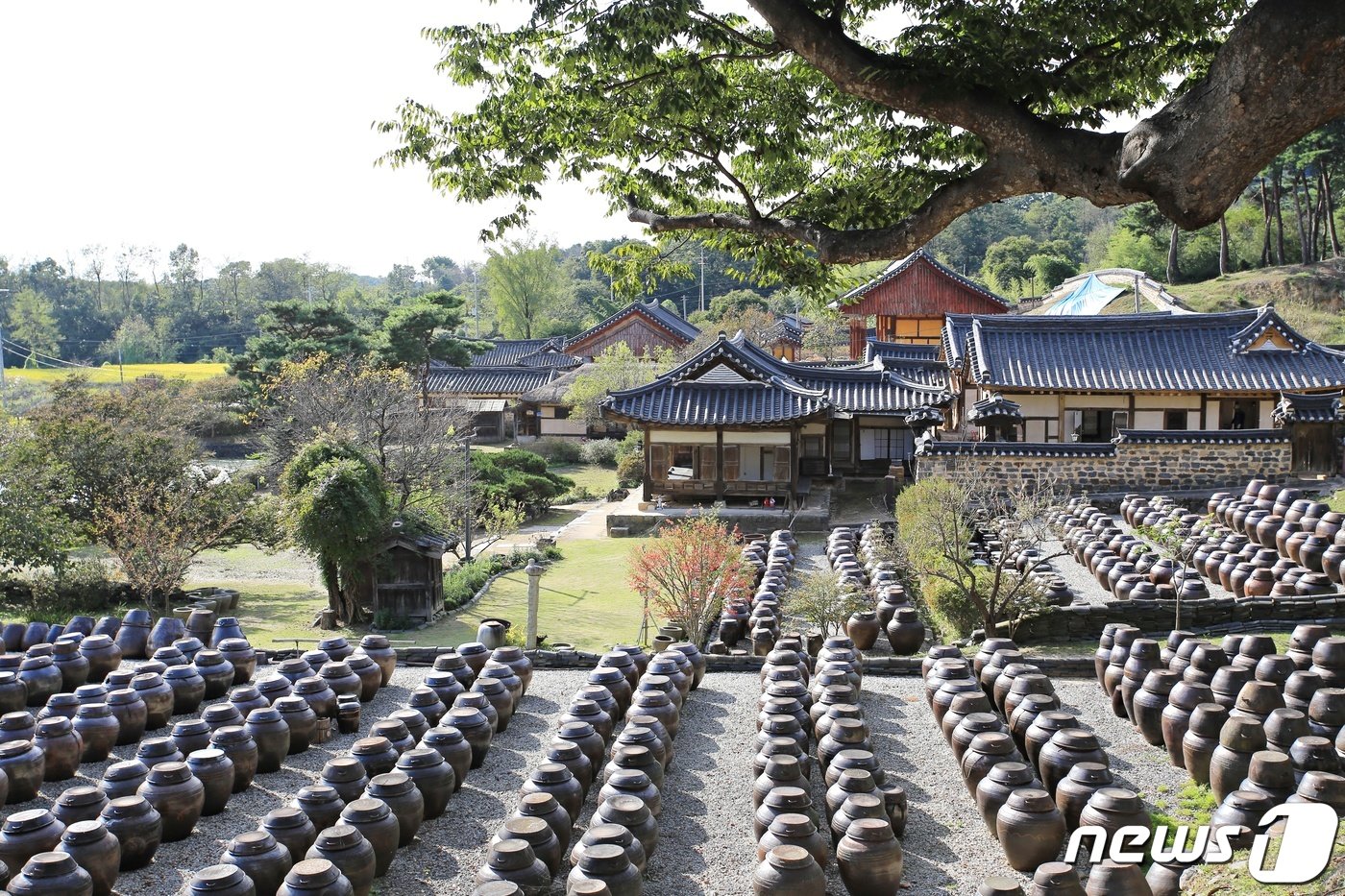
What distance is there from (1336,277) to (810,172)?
39.3 m

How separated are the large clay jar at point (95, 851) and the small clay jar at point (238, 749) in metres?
1.77

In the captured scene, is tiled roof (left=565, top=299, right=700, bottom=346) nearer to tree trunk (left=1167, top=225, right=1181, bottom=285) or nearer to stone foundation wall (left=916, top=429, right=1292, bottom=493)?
tree trunk (left=1167, top=225, right=1181, bottom=285)

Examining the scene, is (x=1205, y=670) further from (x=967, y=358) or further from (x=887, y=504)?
(x=967, y=358)

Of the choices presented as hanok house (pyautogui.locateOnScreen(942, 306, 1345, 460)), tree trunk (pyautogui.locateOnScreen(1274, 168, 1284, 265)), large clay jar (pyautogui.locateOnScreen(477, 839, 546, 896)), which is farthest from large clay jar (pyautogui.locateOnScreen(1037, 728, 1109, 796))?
tree trunk (pyautogui.locateOnScreen(1274, 168, 1284, 265))

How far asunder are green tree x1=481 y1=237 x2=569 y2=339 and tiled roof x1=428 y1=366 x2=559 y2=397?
47.3ft

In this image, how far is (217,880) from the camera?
5.92 metres

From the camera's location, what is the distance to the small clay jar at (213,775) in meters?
7.98

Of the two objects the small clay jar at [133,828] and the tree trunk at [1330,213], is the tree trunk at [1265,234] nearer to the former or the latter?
the tree trunk at [1330,213]

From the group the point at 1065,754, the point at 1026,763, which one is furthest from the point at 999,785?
the point at 1065,754

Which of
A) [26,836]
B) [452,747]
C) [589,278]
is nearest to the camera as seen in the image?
[26,836]

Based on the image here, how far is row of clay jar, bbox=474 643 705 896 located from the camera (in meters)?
6.15

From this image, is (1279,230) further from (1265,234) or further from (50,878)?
(50,878)

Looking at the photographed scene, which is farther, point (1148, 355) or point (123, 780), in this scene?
point (1148, 355)

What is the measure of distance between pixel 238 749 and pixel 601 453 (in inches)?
1130
